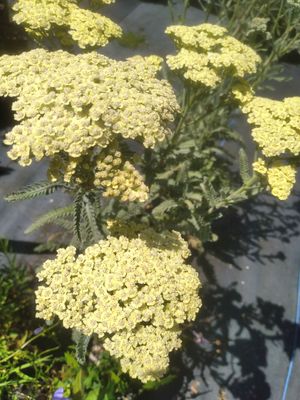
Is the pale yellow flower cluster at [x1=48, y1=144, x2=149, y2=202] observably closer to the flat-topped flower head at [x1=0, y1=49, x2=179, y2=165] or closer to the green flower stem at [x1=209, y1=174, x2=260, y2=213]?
the flat-topped flower head at [x1=0, y1=49, x2=179, y2=165]

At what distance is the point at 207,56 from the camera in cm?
247

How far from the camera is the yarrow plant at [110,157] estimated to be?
5.27 ft

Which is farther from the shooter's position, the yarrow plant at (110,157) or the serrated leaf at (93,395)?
the serrated leaf at (93,395)

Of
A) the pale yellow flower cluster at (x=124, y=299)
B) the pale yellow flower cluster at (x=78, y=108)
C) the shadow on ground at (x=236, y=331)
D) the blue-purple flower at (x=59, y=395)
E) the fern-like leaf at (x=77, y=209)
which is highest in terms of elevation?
the pale yellow flower cluster at (x=78, y=108)

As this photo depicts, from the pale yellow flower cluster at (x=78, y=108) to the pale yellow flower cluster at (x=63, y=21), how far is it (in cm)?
35

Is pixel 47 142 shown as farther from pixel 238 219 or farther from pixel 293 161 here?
pixel 238 219

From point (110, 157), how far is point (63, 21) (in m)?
0.95

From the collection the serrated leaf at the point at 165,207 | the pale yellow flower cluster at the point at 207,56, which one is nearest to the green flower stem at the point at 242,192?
the serrated leaf at the point at 165,207

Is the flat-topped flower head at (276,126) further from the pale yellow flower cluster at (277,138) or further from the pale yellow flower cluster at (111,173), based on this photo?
the pale yellow flower cluster at (111,173)

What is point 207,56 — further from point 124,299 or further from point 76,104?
point 124,299

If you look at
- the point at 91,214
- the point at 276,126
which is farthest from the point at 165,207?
the point at 276,126

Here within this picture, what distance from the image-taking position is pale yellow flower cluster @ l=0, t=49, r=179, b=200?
156 cm

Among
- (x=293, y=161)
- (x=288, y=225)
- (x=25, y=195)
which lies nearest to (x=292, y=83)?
(x=288, y=225)

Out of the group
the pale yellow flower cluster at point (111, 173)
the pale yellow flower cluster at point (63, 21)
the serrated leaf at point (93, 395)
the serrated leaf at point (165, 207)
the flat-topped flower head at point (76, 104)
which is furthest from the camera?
the serrated leaf at point (165, 207)
